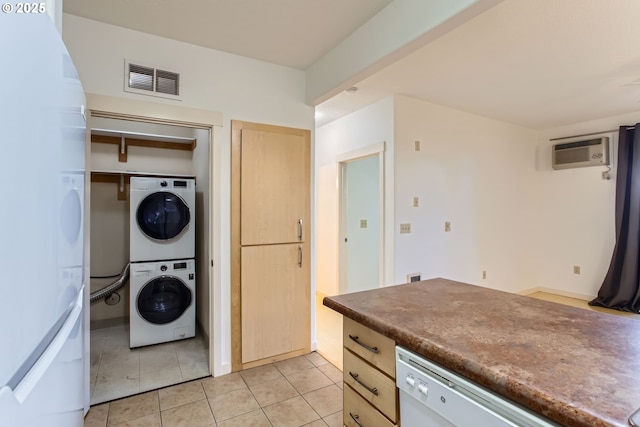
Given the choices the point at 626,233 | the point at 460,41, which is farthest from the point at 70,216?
the point at 626,233

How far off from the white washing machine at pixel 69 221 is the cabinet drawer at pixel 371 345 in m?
1.06

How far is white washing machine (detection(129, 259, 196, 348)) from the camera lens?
9.57ft

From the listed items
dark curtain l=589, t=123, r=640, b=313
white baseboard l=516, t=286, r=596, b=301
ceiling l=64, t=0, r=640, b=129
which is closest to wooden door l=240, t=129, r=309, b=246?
ceiling l=64, t=0, r=640, b=129

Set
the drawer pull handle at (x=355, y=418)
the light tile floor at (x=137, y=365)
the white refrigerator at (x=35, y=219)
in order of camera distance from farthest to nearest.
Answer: the light tile floor at (x=137, y=365)
the drawer pull handle at (x=355, y=418)
the white refrigerator at (x=35, y=219)

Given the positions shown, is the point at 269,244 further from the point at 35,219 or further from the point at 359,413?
the point at 35,219

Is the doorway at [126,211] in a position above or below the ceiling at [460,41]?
below

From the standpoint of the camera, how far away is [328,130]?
14.6 feet

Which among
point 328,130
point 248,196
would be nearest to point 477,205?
point 328,130

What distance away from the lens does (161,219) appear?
9.87ft

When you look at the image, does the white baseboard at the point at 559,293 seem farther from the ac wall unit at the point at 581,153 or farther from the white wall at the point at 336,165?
the white wall at the point at 336,165

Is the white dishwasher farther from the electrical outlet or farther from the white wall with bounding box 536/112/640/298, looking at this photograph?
the white wall with bounding box 536/112/640/298

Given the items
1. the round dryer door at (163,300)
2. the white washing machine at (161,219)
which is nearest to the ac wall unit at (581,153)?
the white washing machine at (161,219)

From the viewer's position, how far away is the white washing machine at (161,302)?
9.57ft

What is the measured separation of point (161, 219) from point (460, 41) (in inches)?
119
